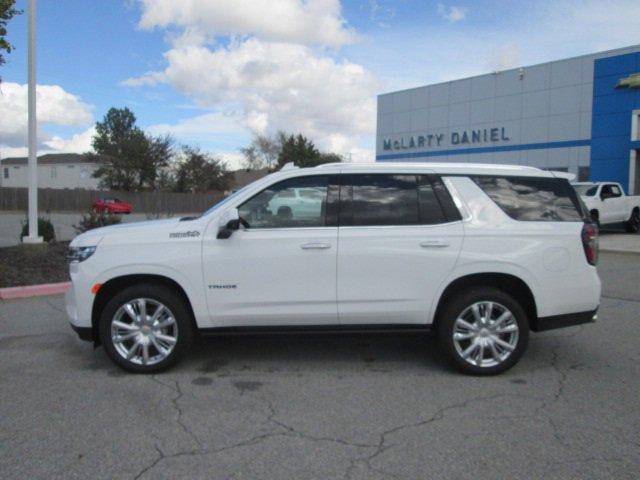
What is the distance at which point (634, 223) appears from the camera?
2059cm

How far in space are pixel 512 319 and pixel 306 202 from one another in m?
2.08

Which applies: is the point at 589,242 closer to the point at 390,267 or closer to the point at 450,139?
the point at 390,267

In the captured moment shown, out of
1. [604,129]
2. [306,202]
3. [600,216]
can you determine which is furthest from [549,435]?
[604,129]

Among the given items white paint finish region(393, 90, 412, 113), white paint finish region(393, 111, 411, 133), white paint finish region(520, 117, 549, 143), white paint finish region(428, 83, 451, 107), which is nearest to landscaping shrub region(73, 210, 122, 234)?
white paint finish region(520, 117, 549, 143)

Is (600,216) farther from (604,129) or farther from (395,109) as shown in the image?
(395,109)

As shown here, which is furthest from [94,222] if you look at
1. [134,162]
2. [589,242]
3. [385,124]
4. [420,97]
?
[134,162]

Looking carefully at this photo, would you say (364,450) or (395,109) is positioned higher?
(395,109)

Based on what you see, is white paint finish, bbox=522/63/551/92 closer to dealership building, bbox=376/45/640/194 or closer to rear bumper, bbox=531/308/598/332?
dealership building, bbox=376/45/640/194

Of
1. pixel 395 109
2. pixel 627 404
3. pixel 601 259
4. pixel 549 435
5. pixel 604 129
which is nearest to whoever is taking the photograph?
pixel 549 435

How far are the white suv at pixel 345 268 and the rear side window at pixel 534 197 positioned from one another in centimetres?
2

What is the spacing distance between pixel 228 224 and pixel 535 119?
30.1 meters

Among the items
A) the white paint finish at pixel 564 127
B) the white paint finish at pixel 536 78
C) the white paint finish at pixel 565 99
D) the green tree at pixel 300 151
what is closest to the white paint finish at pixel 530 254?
the white paint finish at pixel 564 127

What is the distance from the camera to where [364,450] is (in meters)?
3.72

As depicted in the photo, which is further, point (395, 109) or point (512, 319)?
point (395, 109)
